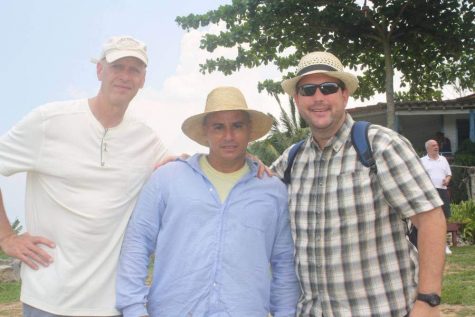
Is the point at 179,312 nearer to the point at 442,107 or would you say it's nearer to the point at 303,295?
the point at 303,295

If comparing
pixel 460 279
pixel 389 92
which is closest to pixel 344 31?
pixel 389 92

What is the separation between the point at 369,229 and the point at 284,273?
51 centimetres

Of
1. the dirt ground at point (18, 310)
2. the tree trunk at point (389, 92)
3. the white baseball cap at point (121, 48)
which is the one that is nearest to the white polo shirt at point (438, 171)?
the dirt ground at point (18, 310)

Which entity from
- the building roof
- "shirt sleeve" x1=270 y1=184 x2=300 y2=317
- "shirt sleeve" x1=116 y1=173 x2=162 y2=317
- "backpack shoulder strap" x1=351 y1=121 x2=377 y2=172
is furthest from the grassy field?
the building roof

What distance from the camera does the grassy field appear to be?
730 centimetres

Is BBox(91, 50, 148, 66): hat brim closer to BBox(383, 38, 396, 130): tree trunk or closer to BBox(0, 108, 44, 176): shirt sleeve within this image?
BBox(0, 108, 44, 176): shirt sleeve

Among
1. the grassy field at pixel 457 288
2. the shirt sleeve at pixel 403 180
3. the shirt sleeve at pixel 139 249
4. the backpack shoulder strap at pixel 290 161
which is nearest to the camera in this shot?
the shirt sleeve at pixel 403 180

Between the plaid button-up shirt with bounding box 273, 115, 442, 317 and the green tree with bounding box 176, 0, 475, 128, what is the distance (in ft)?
48.3

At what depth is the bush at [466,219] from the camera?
14.1m

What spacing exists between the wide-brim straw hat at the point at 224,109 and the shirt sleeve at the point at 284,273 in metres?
0.42

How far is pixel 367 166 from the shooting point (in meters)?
2.87

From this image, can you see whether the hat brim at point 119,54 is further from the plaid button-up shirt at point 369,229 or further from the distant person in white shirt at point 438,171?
the distant person in white shirt at point 438,171

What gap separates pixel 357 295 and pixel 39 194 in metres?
1.65

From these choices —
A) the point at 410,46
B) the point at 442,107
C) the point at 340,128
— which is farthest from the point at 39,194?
the point at 442,107
